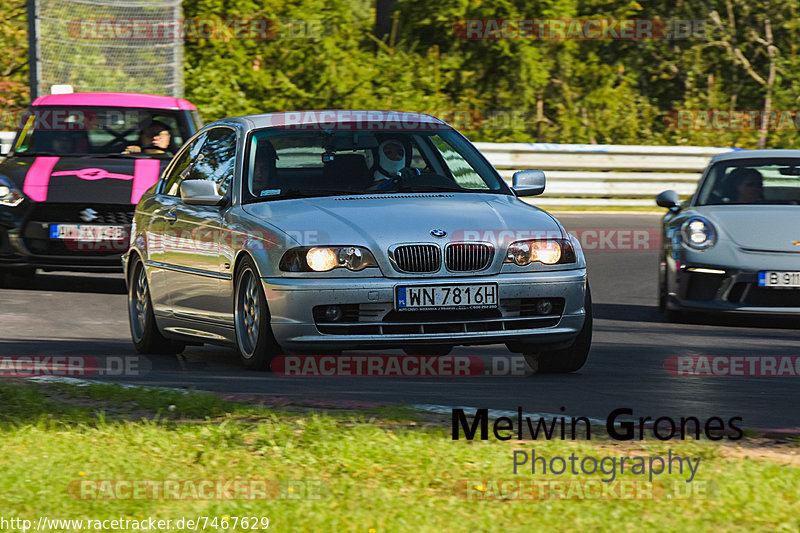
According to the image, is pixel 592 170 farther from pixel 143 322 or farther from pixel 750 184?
pixel 143 322

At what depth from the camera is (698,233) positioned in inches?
434

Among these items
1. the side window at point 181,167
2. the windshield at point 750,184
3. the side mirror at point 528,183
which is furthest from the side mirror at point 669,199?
the side window at point 181,167

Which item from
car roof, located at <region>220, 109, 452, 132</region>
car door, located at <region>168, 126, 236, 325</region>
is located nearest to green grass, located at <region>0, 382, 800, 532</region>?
car door, located at <region>168, 126, 236, 325</region>

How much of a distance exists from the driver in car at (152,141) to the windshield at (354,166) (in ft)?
16.5

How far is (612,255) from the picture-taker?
16.0 metres

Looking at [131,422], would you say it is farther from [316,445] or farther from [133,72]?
[133,72]

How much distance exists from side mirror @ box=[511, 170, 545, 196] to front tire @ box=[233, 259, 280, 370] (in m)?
1.80

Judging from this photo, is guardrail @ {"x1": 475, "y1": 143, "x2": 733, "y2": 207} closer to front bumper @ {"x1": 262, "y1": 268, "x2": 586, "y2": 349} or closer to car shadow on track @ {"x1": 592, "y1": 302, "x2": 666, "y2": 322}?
car shadow on track @ {"x1": 592, "y1": 302, "x2": 666, "y2": 322}

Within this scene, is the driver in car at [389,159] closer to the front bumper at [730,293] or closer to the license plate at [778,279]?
the front bumper at [730,293]

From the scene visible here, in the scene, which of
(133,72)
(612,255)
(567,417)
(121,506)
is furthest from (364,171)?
(133,72)

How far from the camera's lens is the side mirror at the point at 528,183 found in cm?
898

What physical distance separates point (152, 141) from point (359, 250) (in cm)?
654

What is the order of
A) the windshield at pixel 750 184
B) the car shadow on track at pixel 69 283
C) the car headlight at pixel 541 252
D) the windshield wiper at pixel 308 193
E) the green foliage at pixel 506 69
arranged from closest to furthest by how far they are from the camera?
the car headlight at pixel 541 252
the windshield wiper at pixel 308 193
the windshield at pixel 750 184
the car shadow on track at pixel 69 283
the green foliage at pixel 506 69

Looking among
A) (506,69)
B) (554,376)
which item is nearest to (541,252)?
(554,376)
